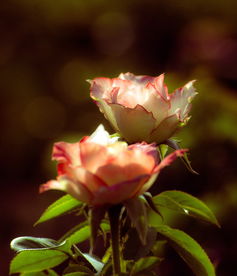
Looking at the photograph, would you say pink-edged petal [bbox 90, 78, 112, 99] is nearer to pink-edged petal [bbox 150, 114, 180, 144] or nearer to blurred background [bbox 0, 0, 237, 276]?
pink-edged petal [bbox 150, 114, 180, 144]

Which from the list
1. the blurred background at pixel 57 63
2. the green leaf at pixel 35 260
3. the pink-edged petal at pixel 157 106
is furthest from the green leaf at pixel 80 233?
the blurred background at pixel 57 63

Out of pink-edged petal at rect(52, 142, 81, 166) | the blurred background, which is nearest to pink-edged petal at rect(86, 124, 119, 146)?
pink-edged petal at rect(52, 142, 81, 166)

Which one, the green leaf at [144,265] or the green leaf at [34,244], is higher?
the green leaf at [34,244]

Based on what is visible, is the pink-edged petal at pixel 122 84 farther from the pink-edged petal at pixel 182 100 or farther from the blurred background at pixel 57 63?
the blurred background at pixel 57 63

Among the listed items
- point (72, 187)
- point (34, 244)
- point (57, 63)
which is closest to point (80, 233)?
point (34, 244)

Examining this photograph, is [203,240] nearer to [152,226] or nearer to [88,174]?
[152,226]
